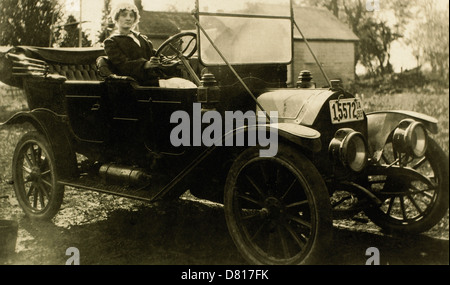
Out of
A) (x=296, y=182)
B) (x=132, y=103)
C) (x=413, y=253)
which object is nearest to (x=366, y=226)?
(x=413, y=253)

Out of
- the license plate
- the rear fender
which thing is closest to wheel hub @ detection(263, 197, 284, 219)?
the license plate

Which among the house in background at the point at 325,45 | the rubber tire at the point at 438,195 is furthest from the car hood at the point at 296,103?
→ the house in background at the point at 325,45

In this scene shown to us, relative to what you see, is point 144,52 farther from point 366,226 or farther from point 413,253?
point 413,253

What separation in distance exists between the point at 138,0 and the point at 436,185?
31.6 ft

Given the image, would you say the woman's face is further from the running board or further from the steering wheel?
the running board

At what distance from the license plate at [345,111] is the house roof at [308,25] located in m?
14.3

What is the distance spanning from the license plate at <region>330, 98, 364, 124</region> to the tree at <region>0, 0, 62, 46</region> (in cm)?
520

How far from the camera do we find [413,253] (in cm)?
348

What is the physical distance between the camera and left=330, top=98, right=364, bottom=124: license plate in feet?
11.7

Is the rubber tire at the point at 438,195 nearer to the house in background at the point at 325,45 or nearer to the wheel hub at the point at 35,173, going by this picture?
the wheel hub at the point at 35,173

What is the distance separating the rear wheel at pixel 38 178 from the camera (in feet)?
15.0

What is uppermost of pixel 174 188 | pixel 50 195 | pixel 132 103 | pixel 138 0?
pixel 138 0

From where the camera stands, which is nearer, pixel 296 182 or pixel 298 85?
pixel 296 182
